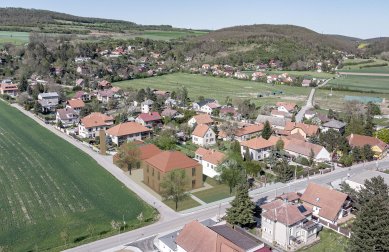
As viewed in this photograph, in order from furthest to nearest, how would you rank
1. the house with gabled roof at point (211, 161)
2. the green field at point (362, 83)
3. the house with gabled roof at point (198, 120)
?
the green field at point (362, 83)
the house with gabled roof at point (198, 120)
the house with gabled roof at point (211, 161)

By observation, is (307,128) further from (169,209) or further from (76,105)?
(76,105)

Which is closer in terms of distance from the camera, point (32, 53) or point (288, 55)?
point (32, 53)

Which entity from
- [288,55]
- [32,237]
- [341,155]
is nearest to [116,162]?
[32,237]

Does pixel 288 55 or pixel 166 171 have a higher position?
pixel 288 55

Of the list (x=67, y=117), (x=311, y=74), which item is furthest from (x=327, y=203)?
(x=311, y=74)

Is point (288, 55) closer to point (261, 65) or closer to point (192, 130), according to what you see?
point (261, 65)

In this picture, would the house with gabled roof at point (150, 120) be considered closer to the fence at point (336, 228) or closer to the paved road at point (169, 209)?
the paved road at point (169, 209)

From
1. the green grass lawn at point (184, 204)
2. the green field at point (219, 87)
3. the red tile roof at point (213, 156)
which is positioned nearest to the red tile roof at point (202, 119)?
the red tile roof at point (213, 156)
